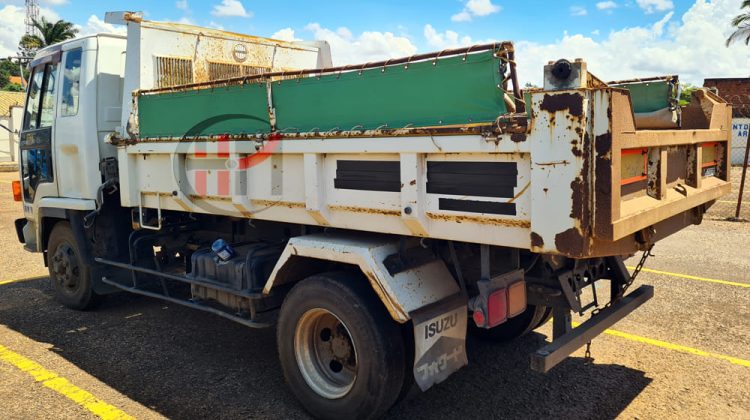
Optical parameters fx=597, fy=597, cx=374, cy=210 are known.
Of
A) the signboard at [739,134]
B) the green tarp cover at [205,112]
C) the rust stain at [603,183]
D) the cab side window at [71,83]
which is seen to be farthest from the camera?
the signboard at [739,134]

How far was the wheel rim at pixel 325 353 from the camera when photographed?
370 centimetres

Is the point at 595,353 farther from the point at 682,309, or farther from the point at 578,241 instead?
the point at 578,241

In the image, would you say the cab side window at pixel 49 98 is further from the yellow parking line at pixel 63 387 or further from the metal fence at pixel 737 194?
the metal fence at pixel 737 194

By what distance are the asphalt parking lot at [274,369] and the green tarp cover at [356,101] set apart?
1.79 meters

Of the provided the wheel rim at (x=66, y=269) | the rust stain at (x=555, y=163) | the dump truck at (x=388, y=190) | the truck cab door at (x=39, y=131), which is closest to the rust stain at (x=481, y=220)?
the dump truck at (x=388, y=190)

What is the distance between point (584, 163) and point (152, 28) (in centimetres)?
405

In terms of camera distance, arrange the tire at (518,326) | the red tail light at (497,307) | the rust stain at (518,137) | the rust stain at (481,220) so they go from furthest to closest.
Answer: the tire at (518,326), the red tail light at (497,307), the rust stain at (481,220), the rust stain at (518,137)

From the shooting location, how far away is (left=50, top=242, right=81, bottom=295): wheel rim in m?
5.99

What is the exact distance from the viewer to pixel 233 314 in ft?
14.5

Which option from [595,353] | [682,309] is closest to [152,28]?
[595,353]

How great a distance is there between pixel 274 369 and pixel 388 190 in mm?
1919

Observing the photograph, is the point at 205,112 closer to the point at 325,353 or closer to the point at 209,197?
the point at 209,197

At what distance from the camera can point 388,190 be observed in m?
3.37

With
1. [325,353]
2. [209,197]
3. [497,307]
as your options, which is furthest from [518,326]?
[209,197]
